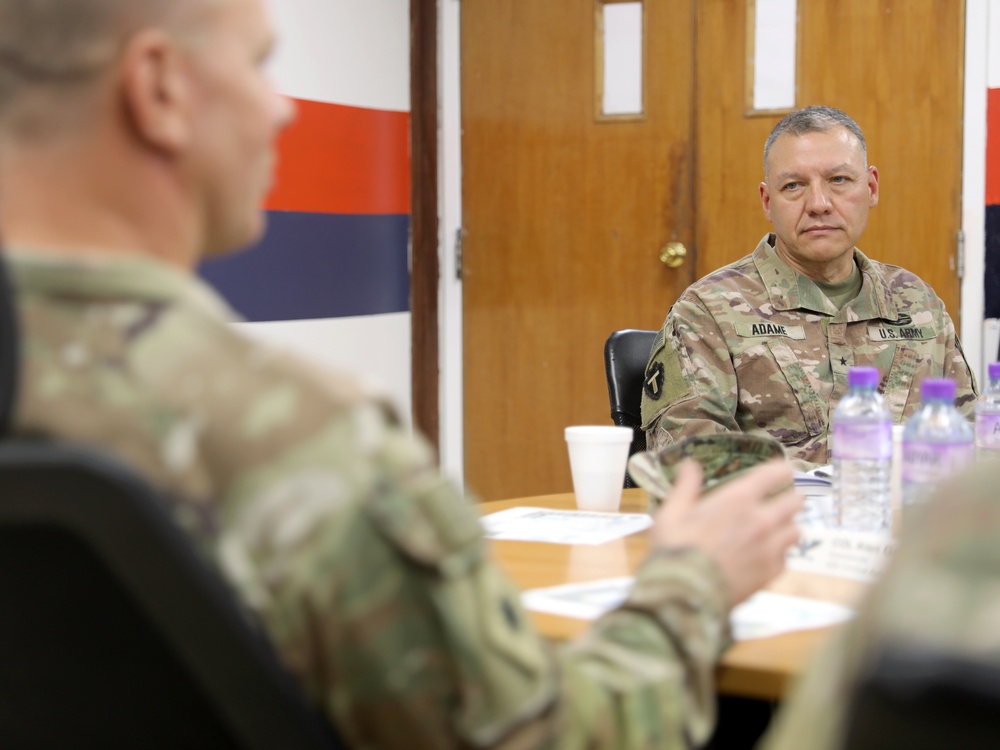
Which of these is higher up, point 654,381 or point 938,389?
point 938,389

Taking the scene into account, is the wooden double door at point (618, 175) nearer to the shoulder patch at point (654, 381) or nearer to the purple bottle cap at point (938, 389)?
the shoulder patch at point (654, 381)

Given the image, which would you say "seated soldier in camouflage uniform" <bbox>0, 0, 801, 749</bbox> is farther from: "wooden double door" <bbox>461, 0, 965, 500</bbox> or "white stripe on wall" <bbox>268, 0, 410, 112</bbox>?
"wooden double door" <bbox>461, 0, 965, 500</bbox>

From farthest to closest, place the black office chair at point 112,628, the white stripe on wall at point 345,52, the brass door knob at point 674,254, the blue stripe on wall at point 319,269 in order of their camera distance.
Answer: the brass door knob at point 674,254 < the white stripe on wall at point 345,52 < the blue stripe on wall at point 319,269 < the black office chair at point 112,628

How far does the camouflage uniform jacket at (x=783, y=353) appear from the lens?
2.39 metres

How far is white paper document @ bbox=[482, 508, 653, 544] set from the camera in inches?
60.0

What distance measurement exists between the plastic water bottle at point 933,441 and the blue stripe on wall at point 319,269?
2.09m

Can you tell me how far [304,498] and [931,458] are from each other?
110cm

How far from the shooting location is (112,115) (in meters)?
0.70

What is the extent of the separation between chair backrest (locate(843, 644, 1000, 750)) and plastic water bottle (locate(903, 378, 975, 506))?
1.20m

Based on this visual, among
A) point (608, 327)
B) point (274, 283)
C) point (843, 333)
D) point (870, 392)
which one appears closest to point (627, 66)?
point (608, 327)

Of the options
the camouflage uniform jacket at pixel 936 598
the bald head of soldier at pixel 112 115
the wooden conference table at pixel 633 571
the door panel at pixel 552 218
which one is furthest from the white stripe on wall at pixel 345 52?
the camouflage uniform jacket at pixel 936 598

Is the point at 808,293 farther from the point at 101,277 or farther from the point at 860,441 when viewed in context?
the point at 101,277

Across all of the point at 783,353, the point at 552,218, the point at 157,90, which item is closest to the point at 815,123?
the point at 783,353

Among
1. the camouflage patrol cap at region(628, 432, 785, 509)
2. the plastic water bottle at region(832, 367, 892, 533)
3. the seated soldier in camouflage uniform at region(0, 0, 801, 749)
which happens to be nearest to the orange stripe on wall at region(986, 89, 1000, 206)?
the plastic water bottle at region(832, 367, 892, 533)
